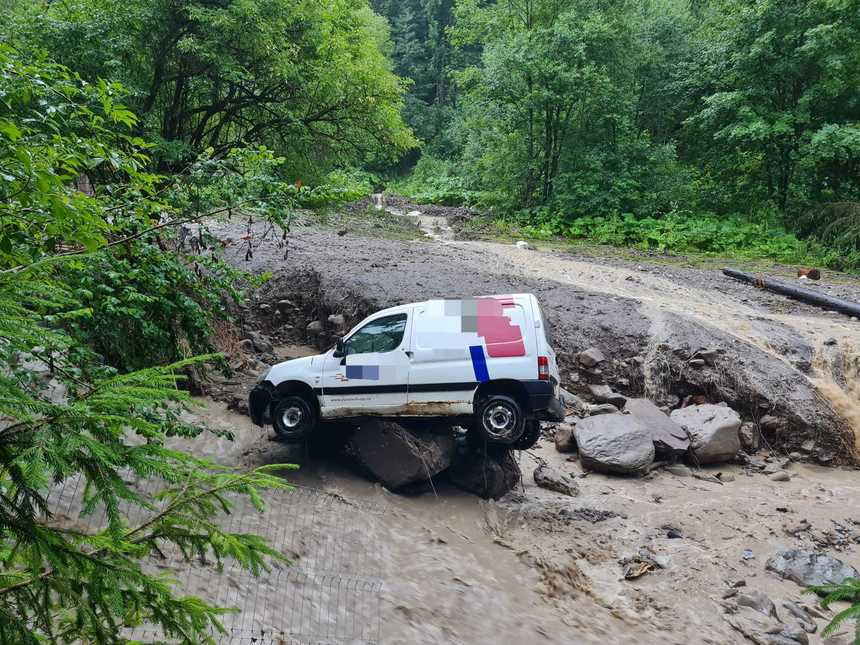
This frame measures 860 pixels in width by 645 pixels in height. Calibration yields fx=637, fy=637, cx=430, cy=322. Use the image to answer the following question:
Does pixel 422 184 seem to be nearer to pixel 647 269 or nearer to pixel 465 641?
pixel 647 269

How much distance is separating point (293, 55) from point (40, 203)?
11.2 meters

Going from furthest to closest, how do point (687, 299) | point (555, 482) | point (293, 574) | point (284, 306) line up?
point (687, 299)
point (284, 306)
point (555, 482)
point (293, 574)

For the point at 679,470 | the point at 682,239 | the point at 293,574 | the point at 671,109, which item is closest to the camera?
the point at 293,574

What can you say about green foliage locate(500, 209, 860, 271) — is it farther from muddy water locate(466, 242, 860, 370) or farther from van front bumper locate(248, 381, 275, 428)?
van front bumper locate(248, 381, 275, 428)

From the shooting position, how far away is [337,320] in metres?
14.9

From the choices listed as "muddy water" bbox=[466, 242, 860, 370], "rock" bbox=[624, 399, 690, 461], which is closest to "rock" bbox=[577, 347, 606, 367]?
"rock" bbox=[624, 399, 690, 461]

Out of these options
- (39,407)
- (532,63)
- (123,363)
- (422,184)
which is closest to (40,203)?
(39,407)

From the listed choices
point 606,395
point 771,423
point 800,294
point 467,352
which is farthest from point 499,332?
point 800,294

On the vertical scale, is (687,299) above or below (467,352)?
above

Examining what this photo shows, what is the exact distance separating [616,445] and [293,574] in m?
6.51

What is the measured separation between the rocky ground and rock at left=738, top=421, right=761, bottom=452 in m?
0.03

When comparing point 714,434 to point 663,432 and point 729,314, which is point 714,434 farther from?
point 729,314

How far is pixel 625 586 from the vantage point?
329 inches

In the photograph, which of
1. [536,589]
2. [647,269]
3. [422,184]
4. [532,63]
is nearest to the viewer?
[536,589]
